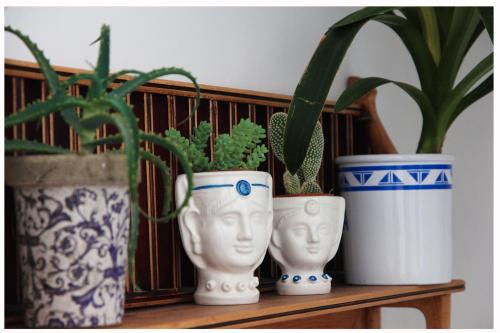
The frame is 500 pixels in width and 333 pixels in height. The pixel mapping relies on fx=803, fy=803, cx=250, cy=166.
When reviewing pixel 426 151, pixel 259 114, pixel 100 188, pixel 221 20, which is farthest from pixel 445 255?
pixel 100 188

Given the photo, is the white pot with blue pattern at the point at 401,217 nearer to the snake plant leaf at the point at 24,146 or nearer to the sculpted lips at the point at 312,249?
the sculpted lips at the point at 312,249

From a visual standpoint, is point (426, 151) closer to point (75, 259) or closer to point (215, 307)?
point (215, 307)

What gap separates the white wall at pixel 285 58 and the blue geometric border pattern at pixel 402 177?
197 millimetres

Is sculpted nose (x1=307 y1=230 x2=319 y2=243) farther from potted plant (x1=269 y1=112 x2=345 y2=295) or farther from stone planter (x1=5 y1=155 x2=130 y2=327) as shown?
stone planter (x1=5 y1=155 x2=130 y2=327)

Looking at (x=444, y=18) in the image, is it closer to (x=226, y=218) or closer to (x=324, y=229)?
(x=324, y=229)

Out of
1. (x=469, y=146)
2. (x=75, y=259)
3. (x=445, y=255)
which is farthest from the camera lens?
(x=469, y=146)

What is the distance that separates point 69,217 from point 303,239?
1.15 ft

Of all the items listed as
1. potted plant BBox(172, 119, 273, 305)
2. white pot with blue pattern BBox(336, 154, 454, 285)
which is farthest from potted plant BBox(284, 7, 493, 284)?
potted plant BBox(172, 119, 273, 305)

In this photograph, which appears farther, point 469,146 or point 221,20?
point 469,146

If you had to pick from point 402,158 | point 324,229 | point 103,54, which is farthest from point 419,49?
point 103,54

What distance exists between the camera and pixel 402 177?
1056 millimetres

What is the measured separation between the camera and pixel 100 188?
0.72 m

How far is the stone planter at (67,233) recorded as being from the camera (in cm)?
71
